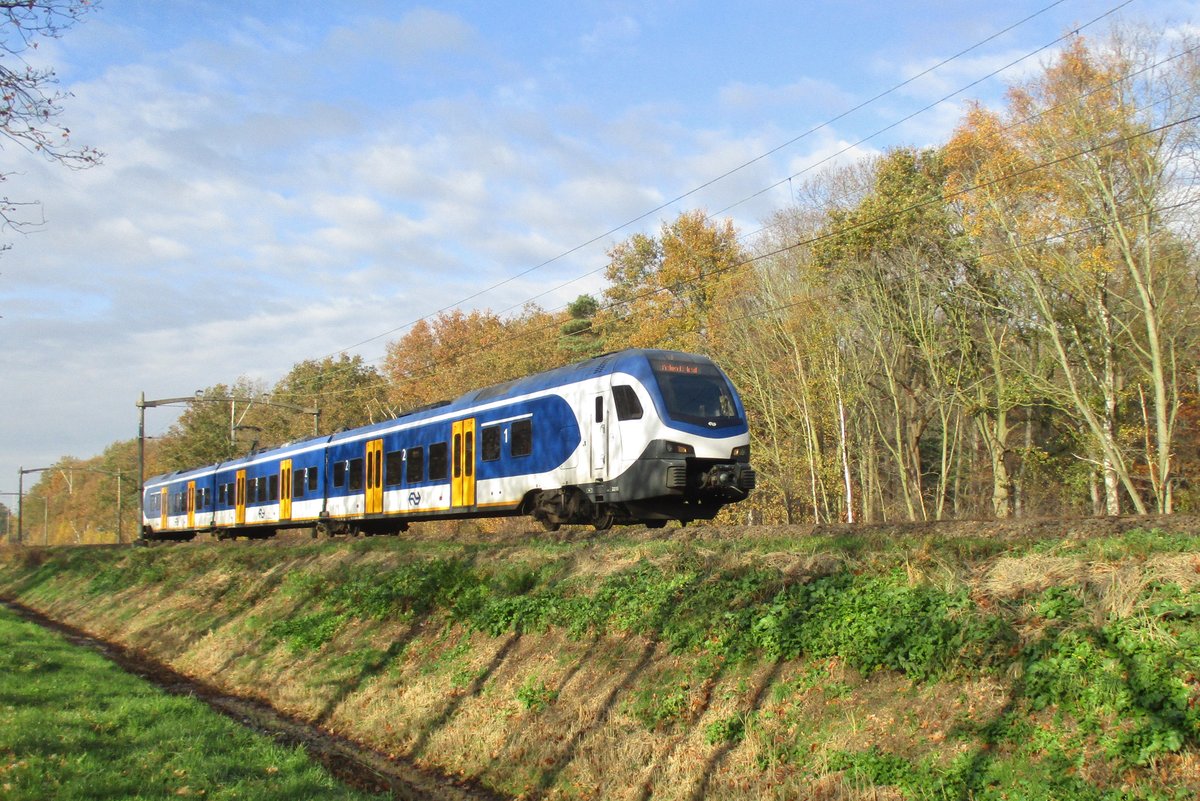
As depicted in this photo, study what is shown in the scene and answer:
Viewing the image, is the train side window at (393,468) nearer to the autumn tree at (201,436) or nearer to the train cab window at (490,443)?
the train cab window at (490,443)

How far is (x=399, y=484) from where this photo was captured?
76.7 ft

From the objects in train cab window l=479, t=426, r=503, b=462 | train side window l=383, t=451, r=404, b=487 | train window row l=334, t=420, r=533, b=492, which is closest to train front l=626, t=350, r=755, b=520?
train window row l=334, t=420, r=533, b=492

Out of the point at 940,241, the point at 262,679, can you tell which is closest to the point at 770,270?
the point at 940,241

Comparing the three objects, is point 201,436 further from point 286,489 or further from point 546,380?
point 546,380

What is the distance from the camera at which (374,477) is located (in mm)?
24750

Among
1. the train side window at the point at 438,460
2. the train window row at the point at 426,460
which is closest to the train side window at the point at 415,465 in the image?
the train window row at the point at 426,460

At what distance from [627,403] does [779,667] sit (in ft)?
27.3

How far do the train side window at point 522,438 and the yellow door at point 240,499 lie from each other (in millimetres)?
19436

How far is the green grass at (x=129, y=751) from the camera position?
25.5ft

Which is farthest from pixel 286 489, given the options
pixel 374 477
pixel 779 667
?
pixel 779 667

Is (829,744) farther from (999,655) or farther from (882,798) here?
(999,655)

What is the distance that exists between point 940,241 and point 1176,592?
2442cm

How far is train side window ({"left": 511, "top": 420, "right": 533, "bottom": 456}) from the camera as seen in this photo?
718 inches

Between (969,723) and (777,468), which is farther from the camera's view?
(777,468)
